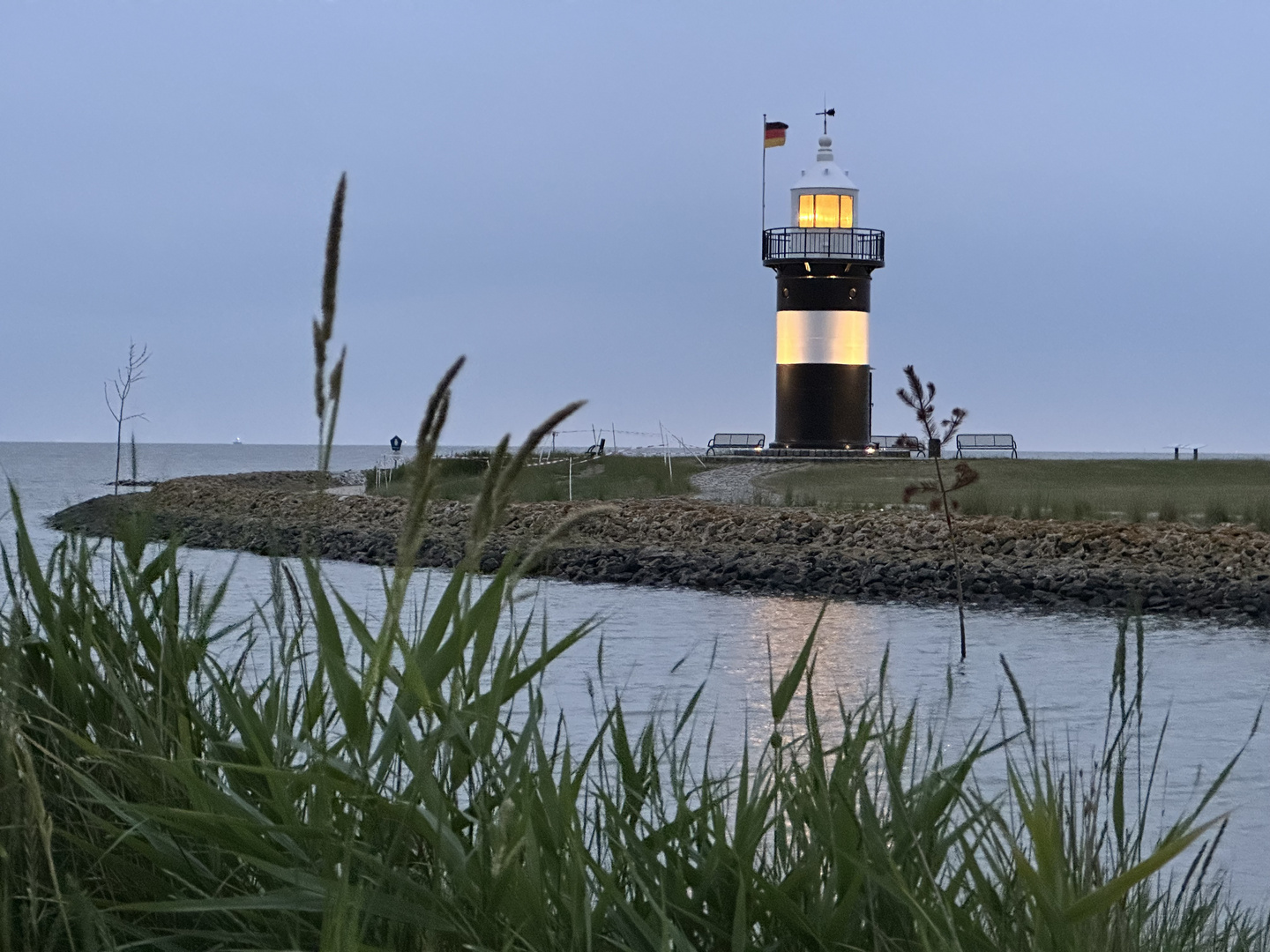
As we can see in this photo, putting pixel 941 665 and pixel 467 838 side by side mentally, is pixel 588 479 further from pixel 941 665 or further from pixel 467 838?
pixel 467 838

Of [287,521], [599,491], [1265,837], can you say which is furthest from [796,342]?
[1265,837]

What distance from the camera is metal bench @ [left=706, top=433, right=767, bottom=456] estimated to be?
30.2 meters

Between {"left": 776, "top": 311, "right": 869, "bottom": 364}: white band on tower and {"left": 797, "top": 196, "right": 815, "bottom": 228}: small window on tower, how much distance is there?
5.59 feet

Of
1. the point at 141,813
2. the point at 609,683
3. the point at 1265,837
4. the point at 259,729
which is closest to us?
the point at 141,813

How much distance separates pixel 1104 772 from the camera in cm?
192

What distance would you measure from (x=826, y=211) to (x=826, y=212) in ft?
0.05

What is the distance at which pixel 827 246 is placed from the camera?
90.6 feet

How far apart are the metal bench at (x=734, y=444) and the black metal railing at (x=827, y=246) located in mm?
4051

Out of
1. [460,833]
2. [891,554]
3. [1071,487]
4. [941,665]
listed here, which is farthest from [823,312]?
[460,833]

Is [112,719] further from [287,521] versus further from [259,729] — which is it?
[287,521]

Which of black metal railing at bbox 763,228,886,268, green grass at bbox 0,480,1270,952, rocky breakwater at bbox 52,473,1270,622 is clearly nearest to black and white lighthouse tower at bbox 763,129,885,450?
black metal railing at bbox 763,228,886,268

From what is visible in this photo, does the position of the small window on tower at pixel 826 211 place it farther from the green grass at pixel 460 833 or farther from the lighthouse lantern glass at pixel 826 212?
the green grass at pixel 460 833

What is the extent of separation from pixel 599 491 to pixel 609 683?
14196 mm

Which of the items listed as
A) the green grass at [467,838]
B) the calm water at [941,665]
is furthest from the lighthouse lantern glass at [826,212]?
the green grass at [467,838]
